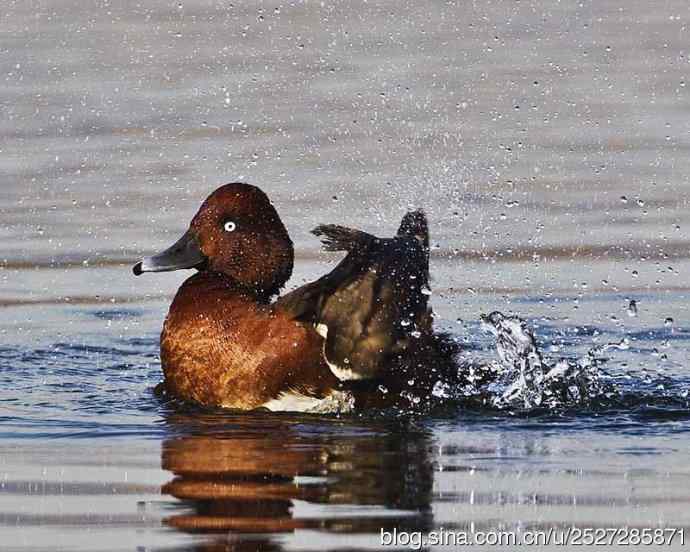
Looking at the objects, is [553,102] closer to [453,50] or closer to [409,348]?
[453,50]

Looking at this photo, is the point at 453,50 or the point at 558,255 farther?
the point at 453,50

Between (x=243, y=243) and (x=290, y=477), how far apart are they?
2226 millimetres

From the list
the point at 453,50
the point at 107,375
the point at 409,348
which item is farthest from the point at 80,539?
the point at 453,50

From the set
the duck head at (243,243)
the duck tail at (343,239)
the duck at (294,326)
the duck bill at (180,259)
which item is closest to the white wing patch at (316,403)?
the duck at (294,326)

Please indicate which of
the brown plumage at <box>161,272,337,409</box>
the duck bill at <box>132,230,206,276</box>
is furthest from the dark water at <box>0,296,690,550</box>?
the duck bill at <box>132,230,206,276</box>

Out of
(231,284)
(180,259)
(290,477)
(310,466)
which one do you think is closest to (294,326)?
(231,284)

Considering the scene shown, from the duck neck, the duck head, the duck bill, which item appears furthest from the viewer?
the duck bill

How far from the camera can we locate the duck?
25.8 ft

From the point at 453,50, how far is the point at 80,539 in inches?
384

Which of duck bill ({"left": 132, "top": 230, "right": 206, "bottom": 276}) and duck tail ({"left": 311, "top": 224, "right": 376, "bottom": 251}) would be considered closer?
duck tail ({"left": 311, "top": 224, "right": 376, "bottom": 251})

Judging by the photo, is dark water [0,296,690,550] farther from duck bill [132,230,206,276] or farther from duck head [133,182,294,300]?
duck head [133,182,294,300]

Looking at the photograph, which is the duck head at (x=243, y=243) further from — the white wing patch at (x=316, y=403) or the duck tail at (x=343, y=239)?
the white wing patch at (x=316, y=403)

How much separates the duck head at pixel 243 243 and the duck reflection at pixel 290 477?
35.5 inches

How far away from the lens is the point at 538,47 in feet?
49.0
